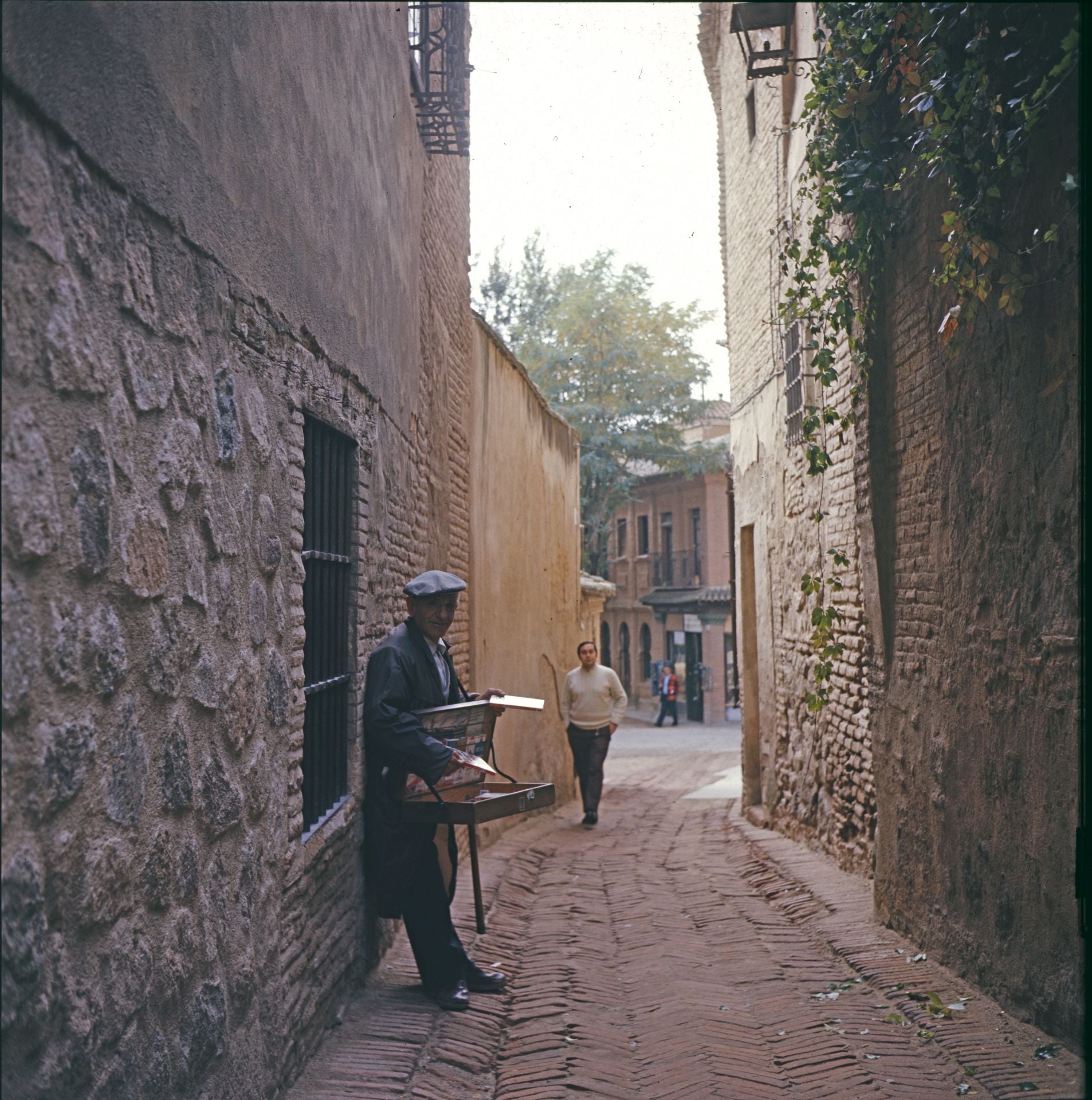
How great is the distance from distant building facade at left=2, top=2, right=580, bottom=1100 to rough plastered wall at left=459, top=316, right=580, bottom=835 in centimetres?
407

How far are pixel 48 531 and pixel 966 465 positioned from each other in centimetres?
400

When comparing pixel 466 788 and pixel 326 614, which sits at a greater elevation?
pixel 326 614

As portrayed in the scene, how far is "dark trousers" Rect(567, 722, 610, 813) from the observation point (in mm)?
11023

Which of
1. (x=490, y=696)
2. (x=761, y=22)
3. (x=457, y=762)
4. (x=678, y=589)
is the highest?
(x=761, y=22)

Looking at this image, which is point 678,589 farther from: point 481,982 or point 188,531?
point 188,531

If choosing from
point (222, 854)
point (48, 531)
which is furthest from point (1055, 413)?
point (48, 531)

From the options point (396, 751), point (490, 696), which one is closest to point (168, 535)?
point (396, 751)

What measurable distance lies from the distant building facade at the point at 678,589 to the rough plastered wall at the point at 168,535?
2847 centimetres

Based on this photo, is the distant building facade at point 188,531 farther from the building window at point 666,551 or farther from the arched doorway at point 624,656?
the arched doorway at point 624,656

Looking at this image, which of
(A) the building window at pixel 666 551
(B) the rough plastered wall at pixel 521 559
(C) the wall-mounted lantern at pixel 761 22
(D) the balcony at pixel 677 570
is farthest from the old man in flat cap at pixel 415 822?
(A) the building window at pixel 666 551

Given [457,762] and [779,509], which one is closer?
[457,762]

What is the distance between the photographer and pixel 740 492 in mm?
12711

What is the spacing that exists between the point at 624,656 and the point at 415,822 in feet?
115

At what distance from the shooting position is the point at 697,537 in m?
36.7
